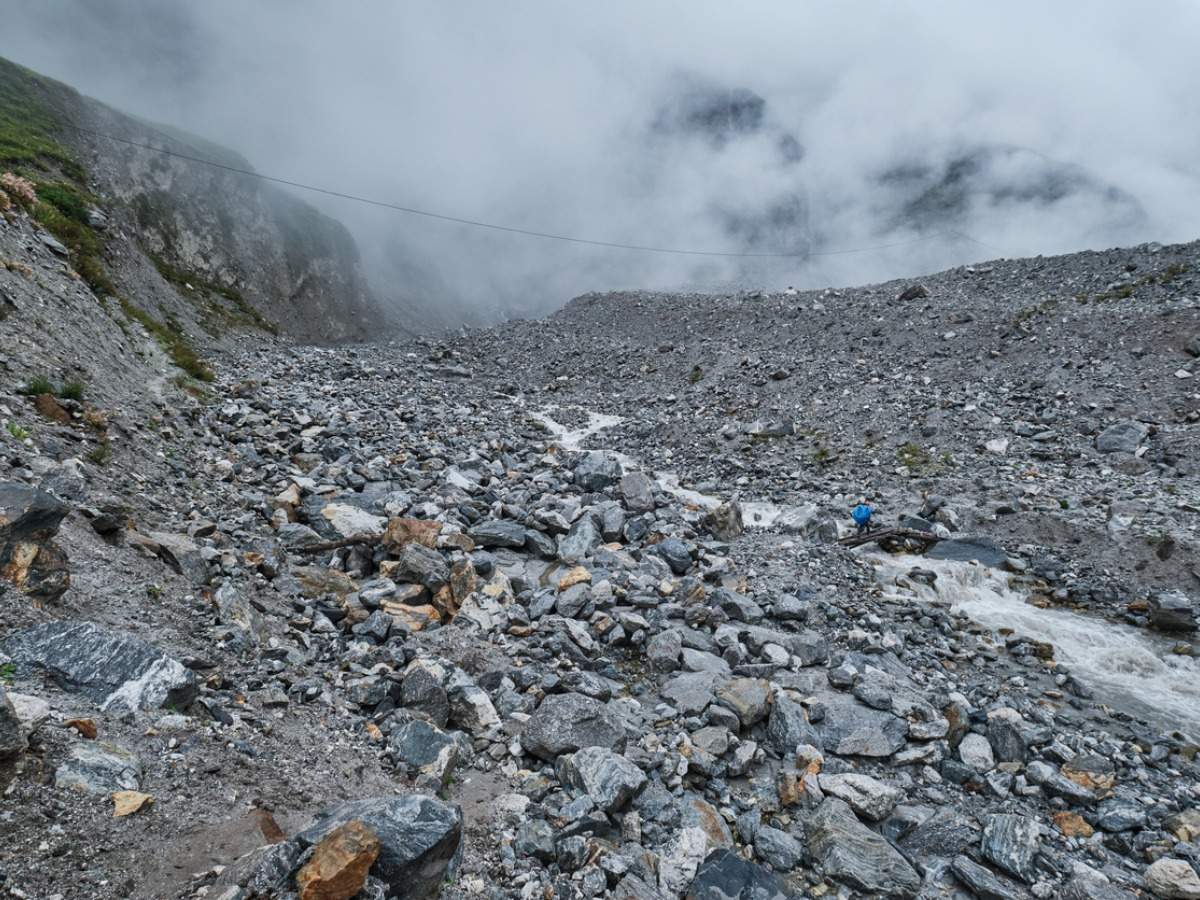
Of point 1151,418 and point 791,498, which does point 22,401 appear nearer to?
point 791,498

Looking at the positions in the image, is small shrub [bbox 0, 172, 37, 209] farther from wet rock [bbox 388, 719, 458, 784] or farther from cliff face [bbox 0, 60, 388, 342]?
wet rock [bbox 388, 719, 458, 784]

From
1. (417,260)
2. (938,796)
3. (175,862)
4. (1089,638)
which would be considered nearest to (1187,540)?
(1089,638)

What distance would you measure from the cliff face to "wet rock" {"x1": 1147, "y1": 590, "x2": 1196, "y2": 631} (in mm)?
34418

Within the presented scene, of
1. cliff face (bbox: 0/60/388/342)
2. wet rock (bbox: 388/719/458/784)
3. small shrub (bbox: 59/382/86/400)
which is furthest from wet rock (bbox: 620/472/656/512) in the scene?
cliff face (bbox: 0/60/388/342)

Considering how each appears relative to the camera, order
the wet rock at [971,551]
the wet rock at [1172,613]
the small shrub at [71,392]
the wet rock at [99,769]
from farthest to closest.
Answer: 1. the wet rock at [971,551]
2. the wet rock at [1172,613]
3. the small shrub at [71,392]
4. the wet rock at [99,769]

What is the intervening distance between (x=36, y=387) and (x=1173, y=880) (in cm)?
1500

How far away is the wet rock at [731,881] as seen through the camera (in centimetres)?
493

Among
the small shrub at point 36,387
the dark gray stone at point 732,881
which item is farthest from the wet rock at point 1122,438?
the small shrub at point 36,387

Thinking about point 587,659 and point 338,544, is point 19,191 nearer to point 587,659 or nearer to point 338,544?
point 338,544

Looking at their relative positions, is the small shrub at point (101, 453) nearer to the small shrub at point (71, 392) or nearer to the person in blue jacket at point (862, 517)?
the small shrub at point (71, 392)

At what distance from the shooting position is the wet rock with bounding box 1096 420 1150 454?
17.0m

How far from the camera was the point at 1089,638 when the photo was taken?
11.4m

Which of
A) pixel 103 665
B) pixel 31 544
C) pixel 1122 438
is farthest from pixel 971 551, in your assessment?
pixel 31 544

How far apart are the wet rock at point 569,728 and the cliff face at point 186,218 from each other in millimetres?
27989
